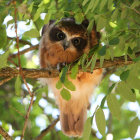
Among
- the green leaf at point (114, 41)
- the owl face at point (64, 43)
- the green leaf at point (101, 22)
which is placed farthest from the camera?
the owl face at point (64, 43)

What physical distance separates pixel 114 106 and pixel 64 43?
1.73 meters

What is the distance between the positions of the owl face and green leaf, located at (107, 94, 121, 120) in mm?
1636

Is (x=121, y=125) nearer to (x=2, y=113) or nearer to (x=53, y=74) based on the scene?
(x=2, y=113)

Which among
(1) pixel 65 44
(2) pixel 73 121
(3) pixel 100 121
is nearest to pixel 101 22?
(3) pixel 100 121

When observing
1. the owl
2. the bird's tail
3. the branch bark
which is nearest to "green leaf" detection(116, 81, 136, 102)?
the branch bark

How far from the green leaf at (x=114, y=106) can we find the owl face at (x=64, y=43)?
1.64 m

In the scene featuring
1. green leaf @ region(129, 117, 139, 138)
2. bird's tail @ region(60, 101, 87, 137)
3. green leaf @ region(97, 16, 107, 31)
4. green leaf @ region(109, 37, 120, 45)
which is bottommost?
bird's tail @ region(60, 101, 87, 137)

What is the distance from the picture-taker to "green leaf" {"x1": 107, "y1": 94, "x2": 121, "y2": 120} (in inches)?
76.9

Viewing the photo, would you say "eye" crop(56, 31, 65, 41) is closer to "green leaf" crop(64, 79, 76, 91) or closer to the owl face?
the owl face

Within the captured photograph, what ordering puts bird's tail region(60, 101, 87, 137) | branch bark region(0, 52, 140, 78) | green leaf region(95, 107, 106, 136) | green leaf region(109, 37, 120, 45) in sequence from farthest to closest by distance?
bird's tail region(60, 101, 87, 137) → branch bark region(0, 52, 140, 78) → green leaf region(109, 37, 120, 45) → green leaf region(95, 107, 106, 136)

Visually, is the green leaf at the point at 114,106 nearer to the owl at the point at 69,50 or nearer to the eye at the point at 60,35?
the owl at the point at 69,50

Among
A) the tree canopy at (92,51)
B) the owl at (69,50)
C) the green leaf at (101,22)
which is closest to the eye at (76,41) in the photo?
the owl at (69,50)

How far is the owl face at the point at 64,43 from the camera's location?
11.9 feet

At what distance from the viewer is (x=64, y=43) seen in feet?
11.7
